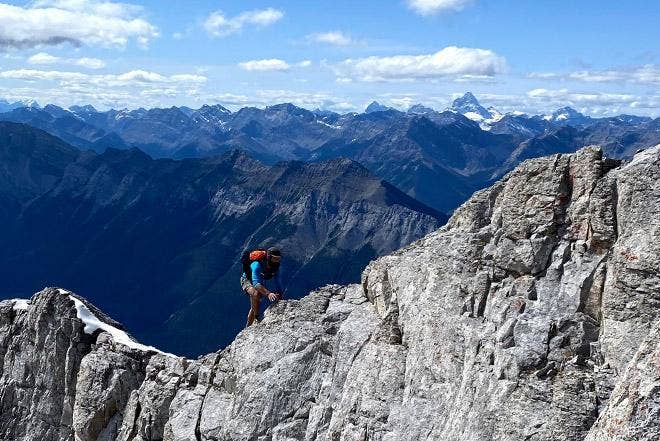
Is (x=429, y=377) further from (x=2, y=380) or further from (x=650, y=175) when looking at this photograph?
(x=2, y=380)

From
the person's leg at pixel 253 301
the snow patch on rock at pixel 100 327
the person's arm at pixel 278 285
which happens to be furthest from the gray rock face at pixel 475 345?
the snow patch on rock at pixel 100 327

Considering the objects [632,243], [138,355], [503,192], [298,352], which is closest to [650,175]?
[632,243]

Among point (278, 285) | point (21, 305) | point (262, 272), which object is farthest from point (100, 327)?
point (278, 285)

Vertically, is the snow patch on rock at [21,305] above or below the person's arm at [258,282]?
below

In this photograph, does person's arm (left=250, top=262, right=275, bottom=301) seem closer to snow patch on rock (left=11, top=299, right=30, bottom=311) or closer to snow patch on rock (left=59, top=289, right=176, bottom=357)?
snow patch on rock (left=59, top=289, right=176, bottom=357)

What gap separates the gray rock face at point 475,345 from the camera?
22.6 m

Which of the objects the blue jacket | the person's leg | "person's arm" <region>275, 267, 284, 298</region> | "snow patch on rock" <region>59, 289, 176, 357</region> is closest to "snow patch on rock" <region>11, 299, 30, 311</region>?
"snow patch on rock" <region>59, 289, 176, 357</region>

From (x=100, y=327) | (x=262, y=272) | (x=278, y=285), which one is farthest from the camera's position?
(x=100, y=327)

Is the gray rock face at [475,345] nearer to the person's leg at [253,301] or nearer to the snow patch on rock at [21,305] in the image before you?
the person's leg at [253,301]

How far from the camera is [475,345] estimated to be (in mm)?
25922

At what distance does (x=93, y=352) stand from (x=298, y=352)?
17.4m

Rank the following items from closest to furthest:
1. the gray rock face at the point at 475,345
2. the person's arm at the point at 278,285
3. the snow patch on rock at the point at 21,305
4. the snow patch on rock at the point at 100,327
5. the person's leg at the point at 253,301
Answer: the gray rock face at the point at 475,345 → the person's leg at the point at 253,301 → the person's arm at the point at 278,285 → the snow patch on rock at the point at 100,327 → the snow patch on rock at the point at 21,305

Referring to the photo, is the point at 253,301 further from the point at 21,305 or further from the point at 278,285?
the point at 21,305

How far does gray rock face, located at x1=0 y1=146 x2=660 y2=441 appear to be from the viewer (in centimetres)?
2261
